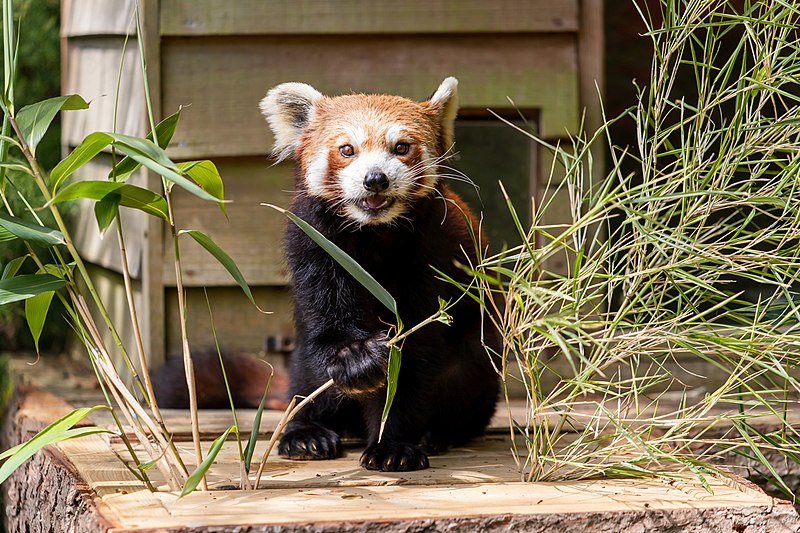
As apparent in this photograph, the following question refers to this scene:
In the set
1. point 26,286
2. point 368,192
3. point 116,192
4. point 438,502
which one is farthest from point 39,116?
point 438,502

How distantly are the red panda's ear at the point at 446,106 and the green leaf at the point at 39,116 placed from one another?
121cm

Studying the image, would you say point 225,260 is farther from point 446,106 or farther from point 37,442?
point 446,106

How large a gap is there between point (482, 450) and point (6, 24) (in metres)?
1.79

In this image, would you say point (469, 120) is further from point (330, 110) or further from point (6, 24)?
point (6, 24)

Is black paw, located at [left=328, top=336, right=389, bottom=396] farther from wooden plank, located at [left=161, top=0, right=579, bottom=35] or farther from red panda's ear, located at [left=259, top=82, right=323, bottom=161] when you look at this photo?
wooden plank, located at [left=161, top=0, right=579, bottom=35]

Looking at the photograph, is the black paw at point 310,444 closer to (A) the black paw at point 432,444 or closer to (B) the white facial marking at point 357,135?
(A) the black paw at point 432,444

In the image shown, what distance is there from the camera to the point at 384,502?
2158 mm

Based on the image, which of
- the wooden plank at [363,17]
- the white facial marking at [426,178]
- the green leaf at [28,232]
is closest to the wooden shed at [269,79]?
the wooden plank at [363,17]

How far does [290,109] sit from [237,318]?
1353mm

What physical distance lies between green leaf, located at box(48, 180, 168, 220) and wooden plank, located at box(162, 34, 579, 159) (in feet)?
6.05

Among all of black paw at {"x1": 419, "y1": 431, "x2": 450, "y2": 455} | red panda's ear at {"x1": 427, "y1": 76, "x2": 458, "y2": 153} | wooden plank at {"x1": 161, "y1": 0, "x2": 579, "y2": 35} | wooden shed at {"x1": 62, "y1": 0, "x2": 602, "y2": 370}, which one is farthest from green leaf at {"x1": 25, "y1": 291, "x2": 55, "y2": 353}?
wooden plank at {"x1": 161, "y1": 0, "x2": 579, "y2": 35}

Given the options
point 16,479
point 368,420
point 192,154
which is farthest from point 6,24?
point 192,154

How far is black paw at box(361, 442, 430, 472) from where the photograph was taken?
257 cm

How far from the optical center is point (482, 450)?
298 cm
